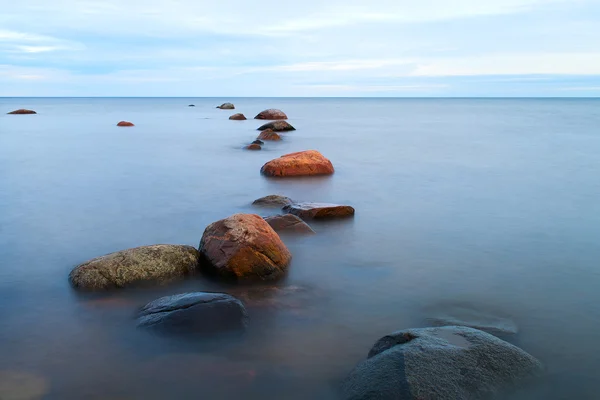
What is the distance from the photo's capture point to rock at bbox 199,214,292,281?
8.16 metres

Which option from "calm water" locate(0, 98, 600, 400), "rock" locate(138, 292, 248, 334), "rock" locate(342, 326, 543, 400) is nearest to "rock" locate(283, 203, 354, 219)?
"calm water" locate(0, 98, 600, 400)

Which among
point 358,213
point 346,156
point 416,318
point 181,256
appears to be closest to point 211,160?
point 346,156

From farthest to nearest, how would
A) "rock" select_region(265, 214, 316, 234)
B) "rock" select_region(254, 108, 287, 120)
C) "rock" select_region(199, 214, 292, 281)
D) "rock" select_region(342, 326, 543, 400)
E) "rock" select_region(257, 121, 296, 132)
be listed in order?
"rock" select_region(254, 108, 287, 120)
"rock" select_region(257, 121, 296, 132)
"rock" select_region(265, 214, 316, 234)
"rock" select_region(199, 214, 292, 281)
"rock" select_region(342, 326, 543, 400)

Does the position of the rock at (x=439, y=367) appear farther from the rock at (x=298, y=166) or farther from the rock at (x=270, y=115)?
the rock at (x=270, y=115)

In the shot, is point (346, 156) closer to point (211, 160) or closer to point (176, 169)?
point (211, 160)

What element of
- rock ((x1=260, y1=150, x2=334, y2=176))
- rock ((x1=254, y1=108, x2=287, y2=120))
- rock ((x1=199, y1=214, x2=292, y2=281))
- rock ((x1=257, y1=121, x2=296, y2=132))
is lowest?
rock ((x1=254, y1=108, x2=287, y2=120))

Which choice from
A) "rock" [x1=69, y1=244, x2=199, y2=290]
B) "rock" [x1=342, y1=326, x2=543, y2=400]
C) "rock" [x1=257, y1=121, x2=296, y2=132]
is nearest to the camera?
"rock" [x1=342, y1=326, x2=543, y2=400]

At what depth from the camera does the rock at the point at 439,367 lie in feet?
16.1

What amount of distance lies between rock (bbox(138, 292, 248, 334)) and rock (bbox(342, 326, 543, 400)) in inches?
68.6

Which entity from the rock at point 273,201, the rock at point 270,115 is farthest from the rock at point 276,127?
the rock at point 273,201

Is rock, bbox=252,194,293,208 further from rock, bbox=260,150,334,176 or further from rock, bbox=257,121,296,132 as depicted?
rock, bbox=257,121,296,132

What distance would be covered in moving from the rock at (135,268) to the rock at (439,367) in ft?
11.6

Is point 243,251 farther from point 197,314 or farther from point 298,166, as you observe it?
point 298,166

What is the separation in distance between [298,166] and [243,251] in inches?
389
